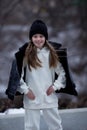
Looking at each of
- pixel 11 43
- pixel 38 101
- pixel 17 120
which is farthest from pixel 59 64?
pixel 11 43

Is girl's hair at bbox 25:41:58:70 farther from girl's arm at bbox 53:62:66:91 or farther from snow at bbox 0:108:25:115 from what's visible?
snow at bbox 0:108:25:115

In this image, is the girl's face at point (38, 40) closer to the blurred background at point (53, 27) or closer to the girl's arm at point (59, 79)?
the girl's arm at point (59, 79)

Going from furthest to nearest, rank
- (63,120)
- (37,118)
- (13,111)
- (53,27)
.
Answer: (53,27) < (13,111) < (63,120) < (37,118)

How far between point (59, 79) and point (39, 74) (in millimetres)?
198

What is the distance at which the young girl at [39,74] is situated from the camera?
3954 mm

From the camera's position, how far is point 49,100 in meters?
4.01

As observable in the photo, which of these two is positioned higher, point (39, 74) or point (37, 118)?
point (39, 74)

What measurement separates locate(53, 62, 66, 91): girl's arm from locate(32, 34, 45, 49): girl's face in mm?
254

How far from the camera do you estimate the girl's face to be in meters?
3.97

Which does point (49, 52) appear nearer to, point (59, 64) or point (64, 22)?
point (59, 64)

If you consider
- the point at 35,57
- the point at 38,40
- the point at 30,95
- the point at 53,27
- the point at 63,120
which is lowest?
the point at 63,120

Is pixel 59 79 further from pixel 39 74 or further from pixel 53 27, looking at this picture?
pixel 53 27

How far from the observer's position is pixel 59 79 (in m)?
4.01

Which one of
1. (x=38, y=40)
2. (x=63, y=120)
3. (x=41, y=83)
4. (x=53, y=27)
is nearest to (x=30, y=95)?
(x=41, y=83)
